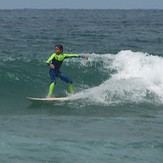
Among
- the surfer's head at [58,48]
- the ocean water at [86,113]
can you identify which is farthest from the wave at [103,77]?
the surfer's head at [58,48]

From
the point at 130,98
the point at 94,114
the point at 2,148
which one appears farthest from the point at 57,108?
the point at 2,148

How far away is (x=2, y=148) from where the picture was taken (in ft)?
32.5

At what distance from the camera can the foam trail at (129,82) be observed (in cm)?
1669

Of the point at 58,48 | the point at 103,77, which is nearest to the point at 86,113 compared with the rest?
the point at 58,48

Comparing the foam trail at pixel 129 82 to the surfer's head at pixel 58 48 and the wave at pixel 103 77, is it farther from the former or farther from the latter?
the surfer's head at pixel 58 48

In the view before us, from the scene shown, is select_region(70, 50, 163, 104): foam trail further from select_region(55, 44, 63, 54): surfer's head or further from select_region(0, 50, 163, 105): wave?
select_region(55, 44, 63, 54): surfer's head

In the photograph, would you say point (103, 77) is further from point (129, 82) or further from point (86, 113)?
point (86, 113)

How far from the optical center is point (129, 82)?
1858 centimetres

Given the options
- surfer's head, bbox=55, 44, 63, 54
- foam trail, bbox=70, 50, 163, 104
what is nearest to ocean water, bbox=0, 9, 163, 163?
foam trail, bbox=70, 50, 163, 104

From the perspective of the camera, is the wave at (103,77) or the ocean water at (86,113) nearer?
the ocean water at (86,113)

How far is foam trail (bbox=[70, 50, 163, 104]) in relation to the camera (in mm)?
16688

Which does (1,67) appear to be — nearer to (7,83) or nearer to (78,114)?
(7,83)

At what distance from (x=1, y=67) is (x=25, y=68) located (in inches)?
37.4

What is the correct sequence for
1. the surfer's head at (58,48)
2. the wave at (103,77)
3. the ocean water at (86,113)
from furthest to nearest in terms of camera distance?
the wave at (103,77) → the surfer's head at (58,48) → the ocean water at (86,113)
